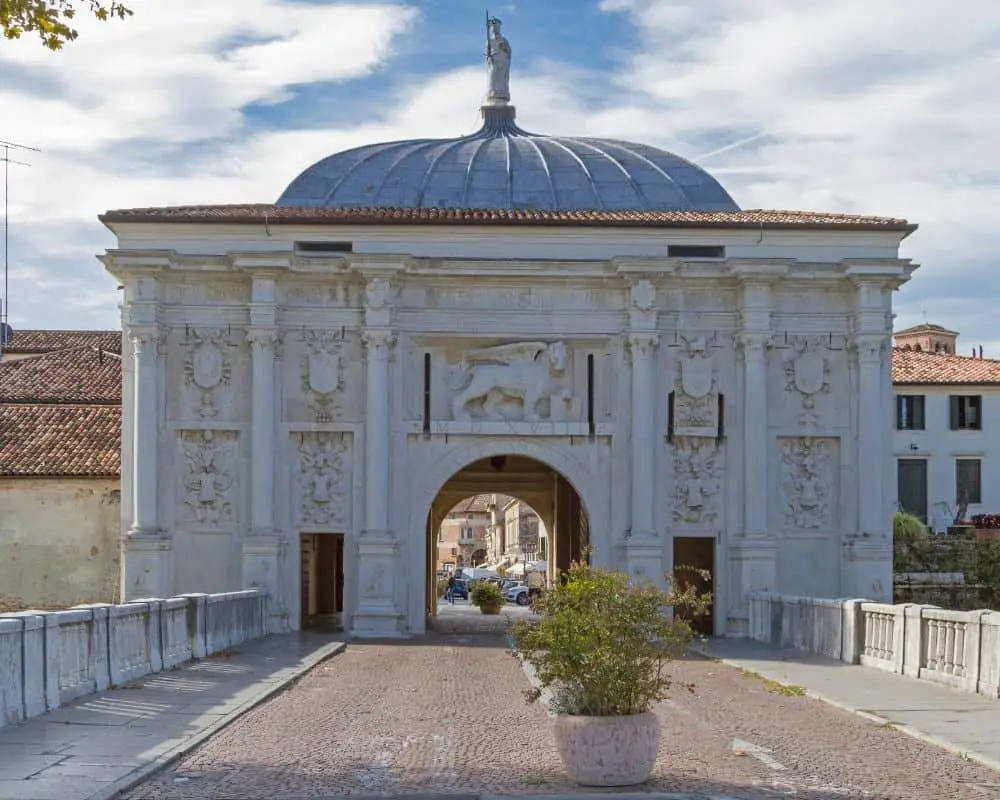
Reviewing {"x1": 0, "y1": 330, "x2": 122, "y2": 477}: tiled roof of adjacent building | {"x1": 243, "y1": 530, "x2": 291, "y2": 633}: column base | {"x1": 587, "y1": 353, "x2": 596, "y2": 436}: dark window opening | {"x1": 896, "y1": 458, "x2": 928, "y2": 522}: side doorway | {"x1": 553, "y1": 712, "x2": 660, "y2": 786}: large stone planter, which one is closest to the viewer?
{"x1": 553, "y1": 712, "x2": 660, "y2": 786}: large stone planter

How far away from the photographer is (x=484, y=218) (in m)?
36.0

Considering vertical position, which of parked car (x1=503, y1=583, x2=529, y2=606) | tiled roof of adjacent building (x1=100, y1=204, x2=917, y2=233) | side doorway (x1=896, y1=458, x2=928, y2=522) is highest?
tiled roof of adjacent building (x1=100, y1=204, x2=917, y2=233)

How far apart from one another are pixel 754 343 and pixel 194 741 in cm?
2262

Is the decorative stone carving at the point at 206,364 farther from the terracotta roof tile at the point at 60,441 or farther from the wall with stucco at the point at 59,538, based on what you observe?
the wall with stucco at the point at 59,538

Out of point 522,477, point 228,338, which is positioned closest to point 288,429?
point 228,338

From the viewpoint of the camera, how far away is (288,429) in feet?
117

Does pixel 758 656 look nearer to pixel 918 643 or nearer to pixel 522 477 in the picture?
pixel 918 643

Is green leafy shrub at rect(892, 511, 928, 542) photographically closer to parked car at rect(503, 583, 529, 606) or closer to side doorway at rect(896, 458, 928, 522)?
side doorway at rect(896, 458, 928, 522)

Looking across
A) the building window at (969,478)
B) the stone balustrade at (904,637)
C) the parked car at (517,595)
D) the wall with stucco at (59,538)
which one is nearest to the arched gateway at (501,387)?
the wall with stucco at (59,538)

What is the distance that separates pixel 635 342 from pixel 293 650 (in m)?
11.0

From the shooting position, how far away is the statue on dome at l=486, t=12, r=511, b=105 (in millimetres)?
47469

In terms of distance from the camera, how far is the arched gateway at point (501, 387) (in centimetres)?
3531

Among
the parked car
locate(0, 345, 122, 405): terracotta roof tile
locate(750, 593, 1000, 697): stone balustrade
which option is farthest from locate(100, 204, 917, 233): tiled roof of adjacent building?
the parked car

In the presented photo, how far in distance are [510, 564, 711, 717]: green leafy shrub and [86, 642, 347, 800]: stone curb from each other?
320cm
